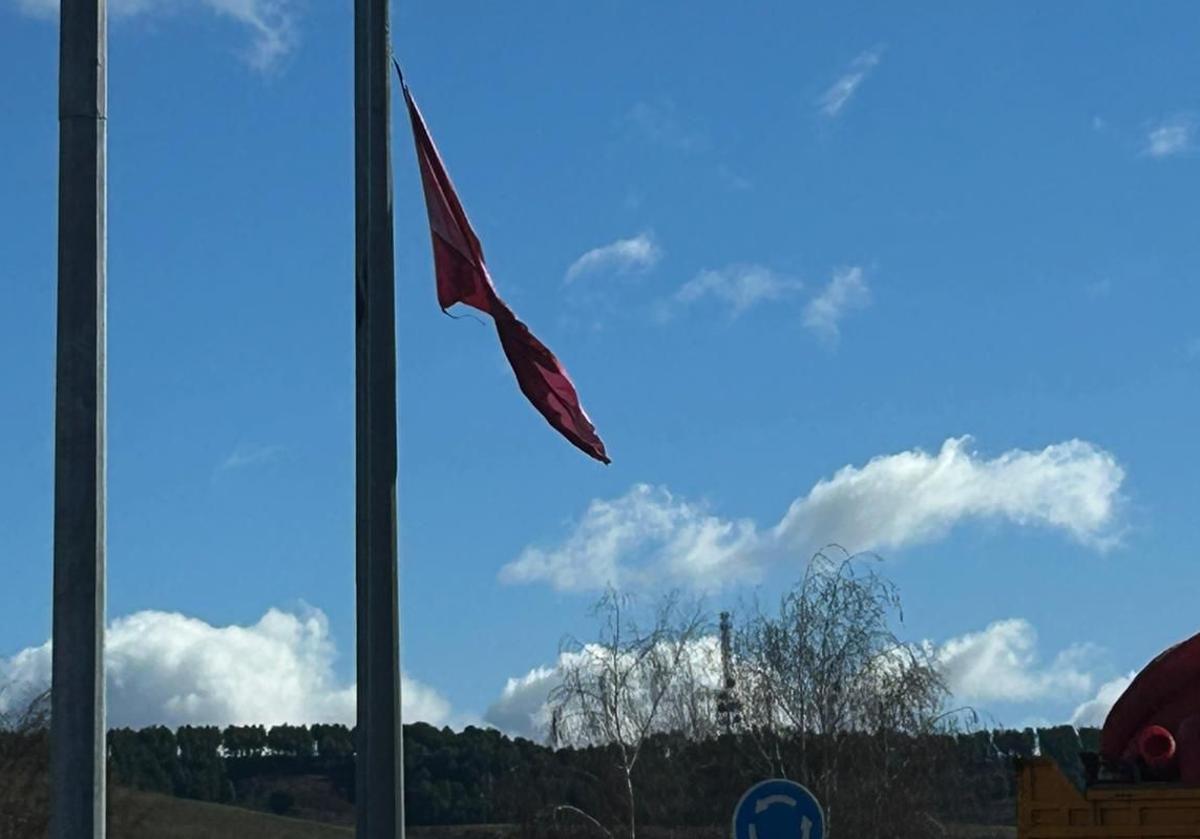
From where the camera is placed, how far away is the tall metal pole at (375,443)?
11.3m

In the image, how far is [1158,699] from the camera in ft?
39.7

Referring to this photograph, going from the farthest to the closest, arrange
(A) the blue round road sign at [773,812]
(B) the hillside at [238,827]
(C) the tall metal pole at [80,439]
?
(B) the hillside at [238,827] → (A) the blue round road sign at [773,812] → (C) the tall metal pole at [80,439]

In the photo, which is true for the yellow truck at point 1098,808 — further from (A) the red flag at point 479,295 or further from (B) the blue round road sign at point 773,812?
(A) the red flag at point 479,295

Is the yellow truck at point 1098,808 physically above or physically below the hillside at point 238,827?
below

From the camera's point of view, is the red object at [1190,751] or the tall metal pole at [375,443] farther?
the red object at [1190,751]

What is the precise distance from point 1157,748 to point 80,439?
6.28 m

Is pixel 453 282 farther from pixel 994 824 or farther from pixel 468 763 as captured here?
pixel 468 763

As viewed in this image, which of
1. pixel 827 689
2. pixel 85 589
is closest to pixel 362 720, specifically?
pixel 85 589

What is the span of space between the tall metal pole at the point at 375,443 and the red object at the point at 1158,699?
13.1 ft

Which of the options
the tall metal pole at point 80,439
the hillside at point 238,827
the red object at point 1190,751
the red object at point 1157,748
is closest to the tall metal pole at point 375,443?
the tall metal pole at point 80,439

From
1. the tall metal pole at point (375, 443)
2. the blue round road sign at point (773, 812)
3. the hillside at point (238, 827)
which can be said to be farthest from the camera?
the hillside at point (238, 827)

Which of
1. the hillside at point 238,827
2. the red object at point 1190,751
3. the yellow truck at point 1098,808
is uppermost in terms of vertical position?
the hillside at point 238,827

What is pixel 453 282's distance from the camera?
1341 centimetres

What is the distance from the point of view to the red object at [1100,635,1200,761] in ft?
39.1
